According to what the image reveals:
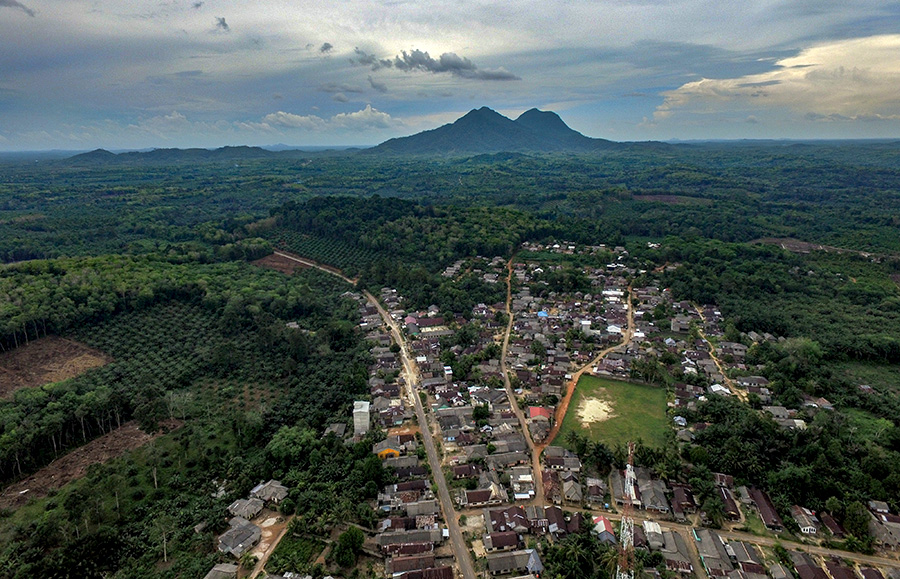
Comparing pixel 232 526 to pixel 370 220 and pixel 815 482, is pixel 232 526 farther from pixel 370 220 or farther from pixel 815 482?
pixel 370 220

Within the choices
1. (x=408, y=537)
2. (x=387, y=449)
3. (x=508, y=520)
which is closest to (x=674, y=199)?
(x=387, y=449)

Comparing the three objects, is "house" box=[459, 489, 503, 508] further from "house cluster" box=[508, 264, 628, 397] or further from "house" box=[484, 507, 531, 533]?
"house cluster" box=[508, 264, 628, 397]

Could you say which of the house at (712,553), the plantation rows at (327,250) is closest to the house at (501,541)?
the house at (712,553)

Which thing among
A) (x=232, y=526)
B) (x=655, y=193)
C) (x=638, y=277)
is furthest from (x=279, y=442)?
(x=655, y=193)

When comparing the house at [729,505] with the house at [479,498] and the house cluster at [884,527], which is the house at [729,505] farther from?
the house at [479,498]

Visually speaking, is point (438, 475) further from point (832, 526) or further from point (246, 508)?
point (832, 526)

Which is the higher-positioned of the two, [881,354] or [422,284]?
[422,284]
